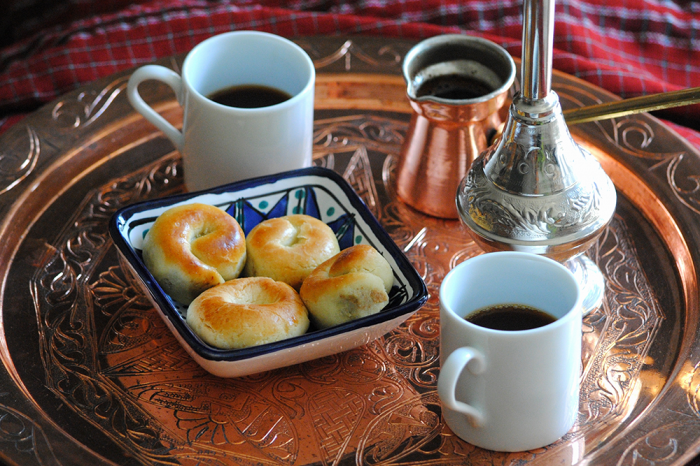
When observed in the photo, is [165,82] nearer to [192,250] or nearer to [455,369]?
[192,250]

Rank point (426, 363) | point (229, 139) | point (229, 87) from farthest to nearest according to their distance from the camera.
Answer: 1. point (229, 87)
2. point (229, 139)
3. point (426, 363)

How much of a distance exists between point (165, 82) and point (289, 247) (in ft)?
1.02

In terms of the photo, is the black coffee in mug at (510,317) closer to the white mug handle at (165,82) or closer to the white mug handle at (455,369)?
the white mug handle at (455,369)

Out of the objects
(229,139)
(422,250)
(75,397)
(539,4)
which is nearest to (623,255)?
(422,250)

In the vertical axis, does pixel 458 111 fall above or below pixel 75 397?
above

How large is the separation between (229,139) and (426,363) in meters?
0.35

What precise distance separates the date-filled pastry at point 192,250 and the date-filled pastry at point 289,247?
0.05 feet

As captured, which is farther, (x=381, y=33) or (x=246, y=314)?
(x=381, y=33)

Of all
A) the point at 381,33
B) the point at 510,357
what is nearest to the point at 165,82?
the point at 381,33

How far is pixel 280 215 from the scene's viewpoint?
896 mm

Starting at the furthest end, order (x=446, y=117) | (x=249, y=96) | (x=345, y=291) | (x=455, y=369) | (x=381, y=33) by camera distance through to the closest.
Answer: (x=381, y=33)
(x=249, y=96)
(x=446, y=117)
(x=345, y=291)
(x=455, y=369)

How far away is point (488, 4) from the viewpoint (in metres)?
1.36

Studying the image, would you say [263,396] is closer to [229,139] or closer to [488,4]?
[229,139]

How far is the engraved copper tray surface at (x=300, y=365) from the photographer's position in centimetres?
69
